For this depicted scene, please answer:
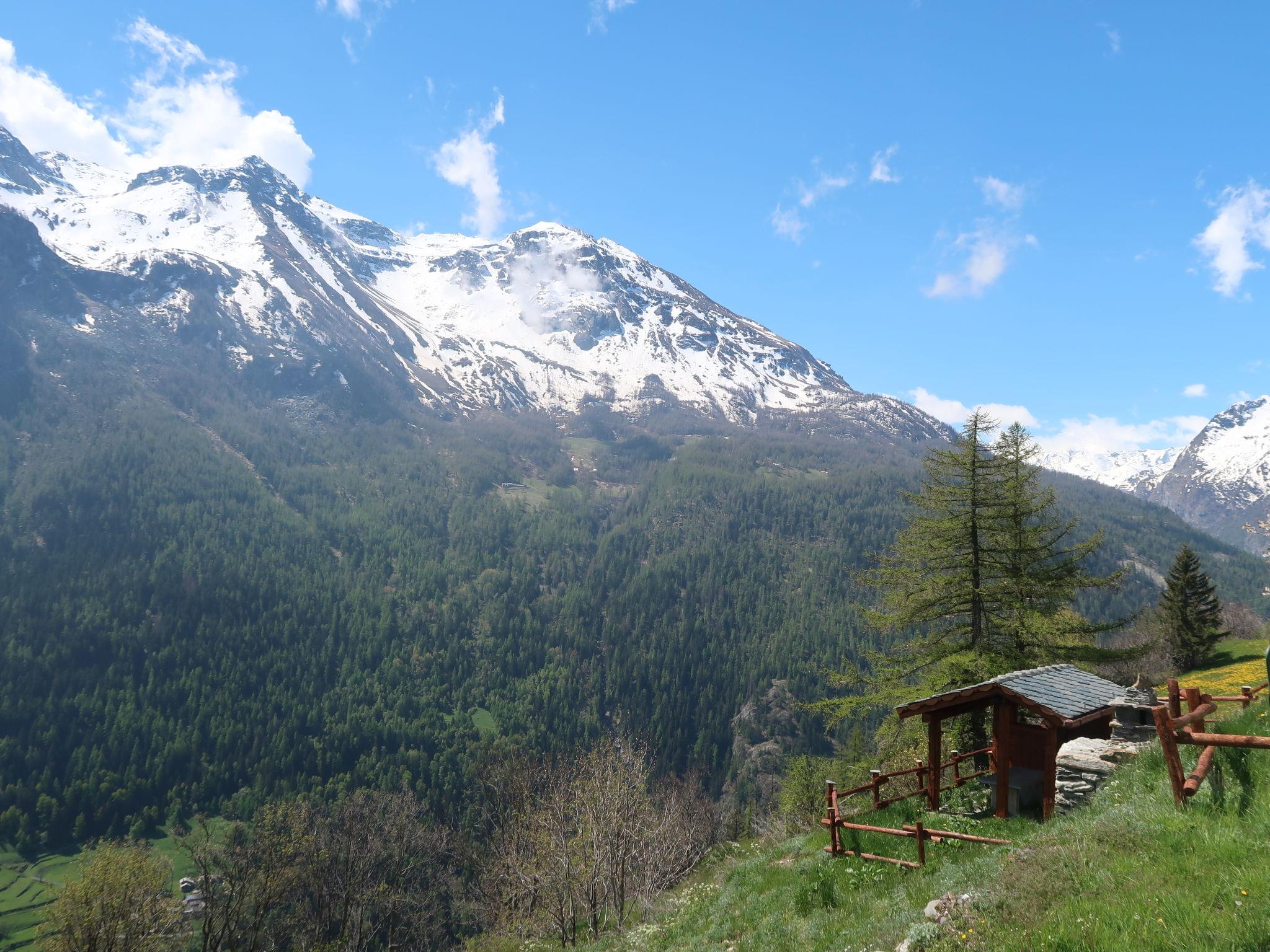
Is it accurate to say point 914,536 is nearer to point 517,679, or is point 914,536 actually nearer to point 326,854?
point 326,854

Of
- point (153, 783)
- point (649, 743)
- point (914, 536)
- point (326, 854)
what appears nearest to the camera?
point (914, 536)

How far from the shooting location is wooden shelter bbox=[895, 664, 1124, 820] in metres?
15.7

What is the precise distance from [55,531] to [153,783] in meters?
112

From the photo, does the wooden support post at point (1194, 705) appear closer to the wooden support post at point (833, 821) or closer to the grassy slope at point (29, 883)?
the wooden support post at point (833, 821)

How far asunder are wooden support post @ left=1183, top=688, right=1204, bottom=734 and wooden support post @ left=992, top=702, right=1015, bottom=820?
5.91m

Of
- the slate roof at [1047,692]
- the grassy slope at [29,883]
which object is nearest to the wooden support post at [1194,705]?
the slate roof at [1047,692]

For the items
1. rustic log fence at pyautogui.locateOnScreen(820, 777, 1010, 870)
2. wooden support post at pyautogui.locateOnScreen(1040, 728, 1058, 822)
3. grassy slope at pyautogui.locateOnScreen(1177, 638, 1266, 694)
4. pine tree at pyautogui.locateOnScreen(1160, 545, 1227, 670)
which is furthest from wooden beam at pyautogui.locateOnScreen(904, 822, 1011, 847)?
pine tree at pyautogui.locateOnScreen(1160, 545, 1227, 670)

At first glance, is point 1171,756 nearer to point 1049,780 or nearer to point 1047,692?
point 1049,780

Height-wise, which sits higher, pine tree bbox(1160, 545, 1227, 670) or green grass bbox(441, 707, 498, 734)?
pine tree bbox(1160, 545, 1227, 670)

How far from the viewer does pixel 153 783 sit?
433 feet

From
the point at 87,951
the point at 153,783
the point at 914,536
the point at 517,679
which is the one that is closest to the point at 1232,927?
the point at 914,536

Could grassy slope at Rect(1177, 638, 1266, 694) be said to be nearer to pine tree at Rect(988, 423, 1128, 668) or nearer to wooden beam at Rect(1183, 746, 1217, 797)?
pine tree at Rect(988, 423, 1128, 668)

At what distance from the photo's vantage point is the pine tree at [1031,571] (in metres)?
22.8

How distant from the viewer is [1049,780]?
595 inches
